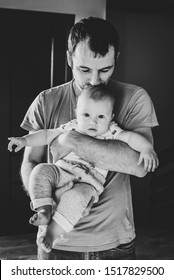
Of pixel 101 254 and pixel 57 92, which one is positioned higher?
pixel 57 92

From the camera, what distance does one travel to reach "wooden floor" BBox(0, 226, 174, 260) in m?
3.20

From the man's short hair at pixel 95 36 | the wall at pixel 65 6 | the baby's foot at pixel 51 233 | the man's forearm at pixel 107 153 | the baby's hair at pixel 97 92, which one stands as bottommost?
the baby's foot at pixel 51 233

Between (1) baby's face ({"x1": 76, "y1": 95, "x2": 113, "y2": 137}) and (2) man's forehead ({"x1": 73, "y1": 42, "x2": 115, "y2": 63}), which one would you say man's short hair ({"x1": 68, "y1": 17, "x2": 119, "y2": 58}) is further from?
(1) baby's face ({"x1": 76, "y1": 95, "x2": 113, "y2": 137})

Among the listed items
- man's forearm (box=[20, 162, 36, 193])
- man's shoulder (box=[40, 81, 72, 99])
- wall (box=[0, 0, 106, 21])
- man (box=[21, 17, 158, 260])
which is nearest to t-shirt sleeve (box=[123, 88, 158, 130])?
man (box=[21, 17, 158, 260])

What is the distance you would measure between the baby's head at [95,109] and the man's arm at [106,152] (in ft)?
0.13

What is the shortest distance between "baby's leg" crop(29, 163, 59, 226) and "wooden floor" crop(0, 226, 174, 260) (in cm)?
216

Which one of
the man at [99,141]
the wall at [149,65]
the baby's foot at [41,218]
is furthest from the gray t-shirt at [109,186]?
the wall at [149,65]

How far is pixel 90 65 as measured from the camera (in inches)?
46.2

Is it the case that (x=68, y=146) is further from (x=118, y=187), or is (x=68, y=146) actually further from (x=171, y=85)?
(x=171, y=85)

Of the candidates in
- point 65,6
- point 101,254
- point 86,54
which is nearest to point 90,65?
point 86,54

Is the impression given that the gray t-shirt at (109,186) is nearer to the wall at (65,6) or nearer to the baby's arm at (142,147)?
the baby's arm at (142,147)

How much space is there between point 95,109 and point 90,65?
138 mm

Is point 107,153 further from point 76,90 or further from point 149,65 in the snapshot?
point 149,65

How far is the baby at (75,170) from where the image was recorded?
1115mm
